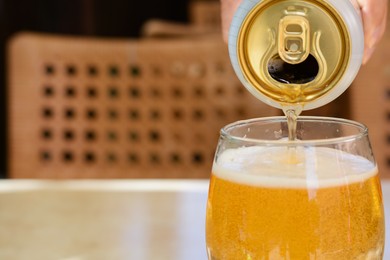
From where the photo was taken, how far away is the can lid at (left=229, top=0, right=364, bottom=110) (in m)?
0.45

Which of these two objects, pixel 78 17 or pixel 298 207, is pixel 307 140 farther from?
pixel 78 17

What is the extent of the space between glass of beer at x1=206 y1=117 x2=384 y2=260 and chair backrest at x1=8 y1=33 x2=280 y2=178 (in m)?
0.67

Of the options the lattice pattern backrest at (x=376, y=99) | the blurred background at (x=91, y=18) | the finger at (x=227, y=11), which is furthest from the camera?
the blurred background at (x=91, y=18)

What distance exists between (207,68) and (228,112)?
0.28ft

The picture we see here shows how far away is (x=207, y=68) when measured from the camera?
1.16 m

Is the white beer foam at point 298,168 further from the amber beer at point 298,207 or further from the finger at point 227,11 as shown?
the finger at point 227,11

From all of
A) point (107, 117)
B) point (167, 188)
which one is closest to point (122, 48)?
point (107, 117)

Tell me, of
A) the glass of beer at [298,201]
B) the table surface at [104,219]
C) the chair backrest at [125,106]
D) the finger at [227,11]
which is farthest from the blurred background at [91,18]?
the glass of beer at [298,201]

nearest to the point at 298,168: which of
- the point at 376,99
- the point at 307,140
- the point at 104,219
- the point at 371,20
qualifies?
the point at 307,140

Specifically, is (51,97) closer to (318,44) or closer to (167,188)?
(167,188)

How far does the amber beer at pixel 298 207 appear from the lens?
46 cm

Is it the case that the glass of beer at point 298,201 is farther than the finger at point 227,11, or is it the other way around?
the finger at point 227,11

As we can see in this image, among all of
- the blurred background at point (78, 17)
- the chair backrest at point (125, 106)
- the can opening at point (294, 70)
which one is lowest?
the chair backrest at point (125, 106)

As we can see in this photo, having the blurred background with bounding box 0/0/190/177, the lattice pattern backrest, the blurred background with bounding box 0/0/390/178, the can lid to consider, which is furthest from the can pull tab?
the blurred background with bounding box 0/0/190/177
